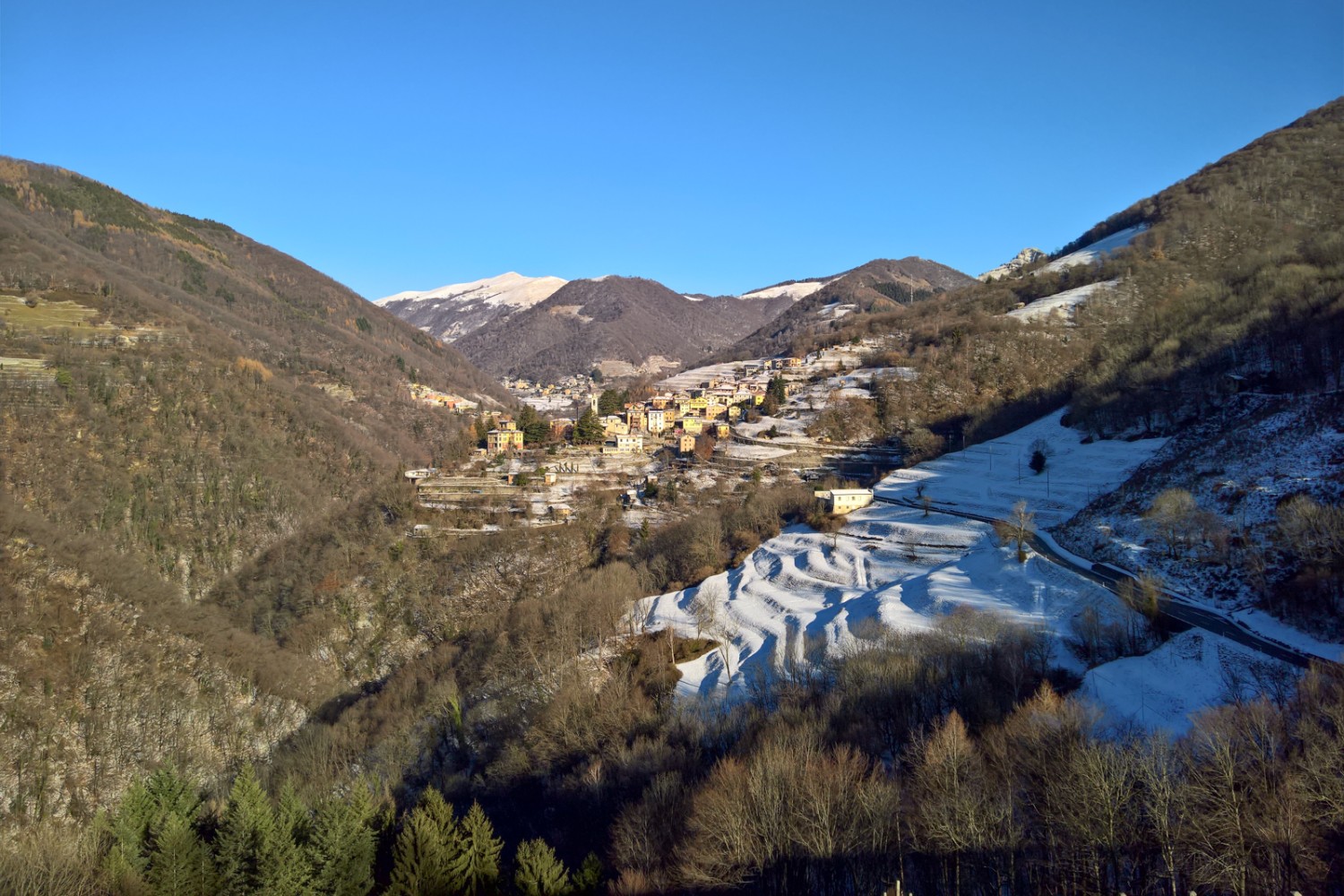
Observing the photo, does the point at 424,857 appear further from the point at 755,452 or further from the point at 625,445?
the point at 625,445

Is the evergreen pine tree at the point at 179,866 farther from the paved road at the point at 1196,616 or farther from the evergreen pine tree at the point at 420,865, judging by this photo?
the paved road at the point at 1196,616

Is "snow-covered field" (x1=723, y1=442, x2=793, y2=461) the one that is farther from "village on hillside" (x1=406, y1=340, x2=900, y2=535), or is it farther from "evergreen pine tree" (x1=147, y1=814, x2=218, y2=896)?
"evergreen pine tree" (x1=147, y1=814, x2=218, y2=896)

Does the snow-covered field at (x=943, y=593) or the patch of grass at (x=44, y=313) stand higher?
the patch of grass at (x=44, y=313)

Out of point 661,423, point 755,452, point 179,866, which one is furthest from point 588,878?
point 661,423

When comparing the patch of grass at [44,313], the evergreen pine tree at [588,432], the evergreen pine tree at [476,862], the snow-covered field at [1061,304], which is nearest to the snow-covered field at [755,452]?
the evergreen pine tree at [588,432]

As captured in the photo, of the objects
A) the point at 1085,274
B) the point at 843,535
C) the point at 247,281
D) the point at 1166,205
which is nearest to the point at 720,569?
the point at 843,535

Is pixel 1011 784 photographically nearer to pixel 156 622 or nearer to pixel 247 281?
pixel 156 622
